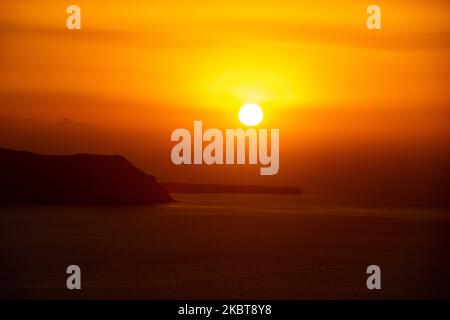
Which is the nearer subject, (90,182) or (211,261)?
(211,261)

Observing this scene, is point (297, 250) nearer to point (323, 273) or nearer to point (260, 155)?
point (323, 273)

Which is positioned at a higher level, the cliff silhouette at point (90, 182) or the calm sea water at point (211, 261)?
the cliff silhouette at point (90, 182)

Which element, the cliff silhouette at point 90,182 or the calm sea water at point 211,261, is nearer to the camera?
the calm sea water at point 211,261

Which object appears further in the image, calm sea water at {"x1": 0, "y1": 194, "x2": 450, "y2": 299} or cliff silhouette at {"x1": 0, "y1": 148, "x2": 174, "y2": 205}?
cliff silhouette at {"x1": 0, "y1": 148, "x2": 174, "y2": 205}

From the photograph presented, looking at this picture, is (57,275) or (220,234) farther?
(220,234)

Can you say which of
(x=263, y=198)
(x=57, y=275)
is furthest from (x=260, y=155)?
(x=263, y=198)

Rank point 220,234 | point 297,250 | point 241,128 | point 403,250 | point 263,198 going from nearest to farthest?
point 241,128
point 297,250
point 403,250
point 220,234
point 263,198

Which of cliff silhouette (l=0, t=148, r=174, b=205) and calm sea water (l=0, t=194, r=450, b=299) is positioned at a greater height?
cliff silhouette (l=0, t=148, r=174, b=205)

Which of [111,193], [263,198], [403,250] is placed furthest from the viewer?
[263,198]

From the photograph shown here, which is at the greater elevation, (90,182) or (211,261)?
(90,182)
